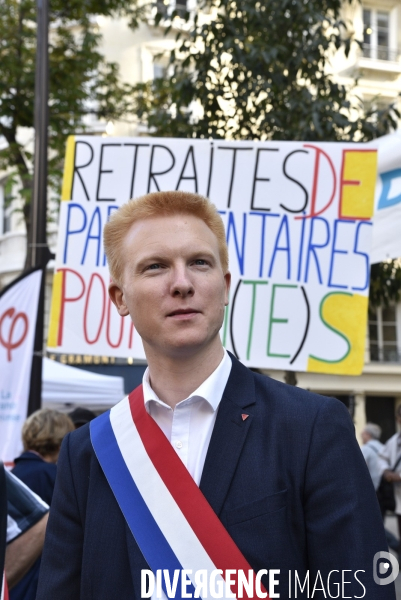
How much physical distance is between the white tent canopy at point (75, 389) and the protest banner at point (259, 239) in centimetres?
517

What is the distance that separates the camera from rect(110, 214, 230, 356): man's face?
5.94 feet

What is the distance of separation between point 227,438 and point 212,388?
0.12m

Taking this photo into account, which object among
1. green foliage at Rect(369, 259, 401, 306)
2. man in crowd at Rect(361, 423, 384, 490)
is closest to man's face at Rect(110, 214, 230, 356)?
man in crowd at Rect(361, 423, 384, 490)

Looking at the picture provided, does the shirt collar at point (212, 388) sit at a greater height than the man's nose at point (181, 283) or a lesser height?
lesser

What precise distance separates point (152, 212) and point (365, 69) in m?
25.1

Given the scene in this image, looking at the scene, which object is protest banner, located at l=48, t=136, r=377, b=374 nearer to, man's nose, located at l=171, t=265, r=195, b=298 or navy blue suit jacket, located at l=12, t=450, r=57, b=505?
navy blue suit jacket, located at l=12, t=450, r=57, b=505

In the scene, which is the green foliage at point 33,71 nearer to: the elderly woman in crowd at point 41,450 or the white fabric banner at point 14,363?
the white fabric banner at point 14,363

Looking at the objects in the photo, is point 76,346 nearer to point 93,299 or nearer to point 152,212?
point 93,299

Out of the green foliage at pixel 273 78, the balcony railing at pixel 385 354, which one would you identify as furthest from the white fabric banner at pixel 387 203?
the balcony railing at pixel 385 354

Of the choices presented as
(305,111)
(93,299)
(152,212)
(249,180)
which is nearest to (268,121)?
(305,111)

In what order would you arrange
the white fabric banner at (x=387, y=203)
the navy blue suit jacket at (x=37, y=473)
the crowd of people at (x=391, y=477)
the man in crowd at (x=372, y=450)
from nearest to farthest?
the navy blue suit jacket at (x=37, y=473) < the white fabric banner at (x=387, y=203) < the crowd of people at (x=391, y=477) < the man in crowd at (x=372, y=450)

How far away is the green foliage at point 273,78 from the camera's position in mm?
7578

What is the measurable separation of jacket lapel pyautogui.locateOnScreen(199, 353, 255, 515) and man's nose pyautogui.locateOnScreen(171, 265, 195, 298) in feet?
0.74

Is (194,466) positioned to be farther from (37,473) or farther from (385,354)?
(385,354)
